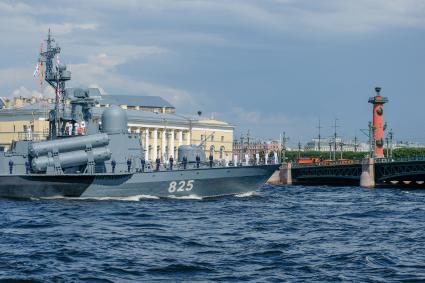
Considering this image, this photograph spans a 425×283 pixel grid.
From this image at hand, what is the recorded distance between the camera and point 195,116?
525 feet

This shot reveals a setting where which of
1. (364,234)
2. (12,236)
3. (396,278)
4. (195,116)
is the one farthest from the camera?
(195,116)

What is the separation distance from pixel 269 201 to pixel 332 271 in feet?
111

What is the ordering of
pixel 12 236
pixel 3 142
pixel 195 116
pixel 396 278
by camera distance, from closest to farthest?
pixel 396 278
pixel 12 236
pixel 3 142
pixel 195 116

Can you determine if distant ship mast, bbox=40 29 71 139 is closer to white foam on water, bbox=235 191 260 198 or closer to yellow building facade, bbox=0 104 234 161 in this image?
white foam on water, bbox=235 191 260 198

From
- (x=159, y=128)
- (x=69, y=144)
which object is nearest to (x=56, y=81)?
(x=69, y=144)

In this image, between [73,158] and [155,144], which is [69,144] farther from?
[155,144]

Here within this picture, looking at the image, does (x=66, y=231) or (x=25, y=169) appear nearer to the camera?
(x=66, y=231)

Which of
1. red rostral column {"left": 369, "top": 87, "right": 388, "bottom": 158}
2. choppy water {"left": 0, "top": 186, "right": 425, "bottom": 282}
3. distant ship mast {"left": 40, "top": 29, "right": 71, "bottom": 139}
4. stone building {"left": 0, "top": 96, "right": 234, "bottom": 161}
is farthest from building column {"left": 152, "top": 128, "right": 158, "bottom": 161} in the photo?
choppy water {"left": 0, "top": 186, "right": 425, "bottom": 282}

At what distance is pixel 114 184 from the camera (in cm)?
5897

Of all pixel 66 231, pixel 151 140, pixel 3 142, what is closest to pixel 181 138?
pixel 151 140

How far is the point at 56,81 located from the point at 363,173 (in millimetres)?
55244

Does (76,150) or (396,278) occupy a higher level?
(76,150)

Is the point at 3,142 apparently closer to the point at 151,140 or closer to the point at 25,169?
the point at 151,140

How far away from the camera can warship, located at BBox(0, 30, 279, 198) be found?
58.7 m
